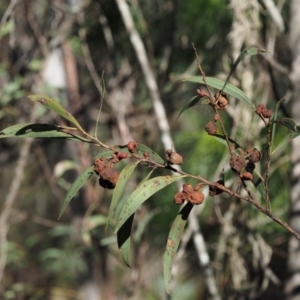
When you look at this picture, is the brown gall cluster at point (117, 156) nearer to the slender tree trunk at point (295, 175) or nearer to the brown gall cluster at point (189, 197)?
the brown gall cluster at point (189, 197)

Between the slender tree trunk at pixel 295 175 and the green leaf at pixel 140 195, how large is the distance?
0.66 metres

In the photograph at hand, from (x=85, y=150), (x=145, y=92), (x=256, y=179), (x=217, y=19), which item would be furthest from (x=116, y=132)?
(x=256, y=179)

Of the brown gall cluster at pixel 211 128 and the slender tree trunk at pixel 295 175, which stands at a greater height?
the slender tree trunk at pixel 295 175

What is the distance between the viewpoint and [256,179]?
3.37 ft

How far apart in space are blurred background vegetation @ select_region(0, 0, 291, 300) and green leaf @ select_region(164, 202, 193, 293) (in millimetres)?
911

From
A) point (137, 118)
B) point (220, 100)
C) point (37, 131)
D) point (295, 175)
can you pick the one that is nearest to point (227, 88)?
point (220, 100)

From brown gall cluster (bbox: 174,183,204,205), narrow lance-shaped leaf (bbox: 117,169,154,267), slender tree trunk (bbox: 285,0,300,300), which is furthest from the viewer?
slender tree trunk (bbox: 285,0,300,300)

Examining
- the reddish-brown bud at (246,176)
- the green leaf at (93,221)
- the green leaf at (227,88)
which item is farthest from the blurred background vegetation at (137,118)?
the reddish-brown bud at (246,176)

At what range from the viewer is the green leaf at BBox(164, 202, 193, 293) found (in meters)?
0.92

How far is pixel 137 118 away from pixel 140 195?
150cm

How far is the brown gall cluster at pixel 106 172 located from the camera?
2.84 ft

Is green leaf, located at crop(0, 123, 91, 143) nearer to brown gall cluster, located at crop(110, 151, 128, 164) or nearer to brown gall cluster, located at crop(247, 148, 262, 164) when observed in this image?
brown gall cluster, located at crop(110, 151, 128, 164)

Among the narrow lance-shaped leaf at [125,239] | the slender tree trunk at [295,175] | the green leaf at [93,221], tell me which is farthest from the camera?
the green leaf at [93,221]

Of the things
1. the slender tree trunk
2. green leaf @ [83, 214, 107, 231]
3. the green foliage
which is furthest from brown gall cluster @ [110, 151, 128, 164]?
green leaf @ [83, 214, 107, 231]
